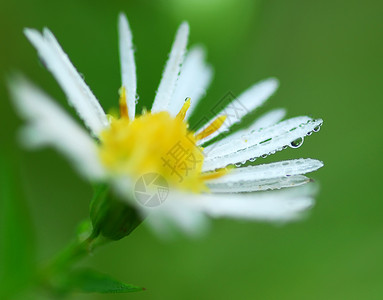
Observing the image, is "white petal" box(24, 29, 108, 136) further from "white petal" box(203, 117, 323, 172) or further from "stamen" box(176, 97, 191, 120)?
"white petal" box(203, 117, 323, 172)

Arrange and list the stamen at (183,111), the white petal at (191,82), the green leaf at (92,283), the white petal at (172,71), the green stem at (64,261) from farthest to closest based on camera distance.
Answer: the white petal at (191,82) < the white petal at (172,71) < the stamen at (183,111) < the green stem at (64,261) < the green leaf at (92,283)

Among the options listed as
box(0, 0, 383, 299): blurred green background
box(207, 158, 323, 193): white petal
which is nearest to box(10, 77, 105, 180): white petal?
box(207, 158, 323, 193): white petal

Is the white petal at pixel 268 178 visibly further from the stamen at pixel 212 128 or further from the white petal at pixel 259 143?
the stamen at pixel 212 128

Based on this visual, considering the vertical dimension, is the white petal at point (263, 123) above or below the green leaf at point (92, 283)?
above

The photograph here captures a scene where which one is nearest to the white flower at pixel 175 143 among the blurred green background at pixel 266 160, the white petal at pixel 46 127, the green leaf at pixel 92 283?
the white petal at pixel 46 127

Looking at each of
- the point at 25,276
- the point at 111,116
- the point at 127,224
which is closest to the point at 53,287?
the point at 25,276

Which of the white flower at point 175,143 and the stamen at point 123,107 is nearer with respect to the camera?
the white flower at point 175,143
